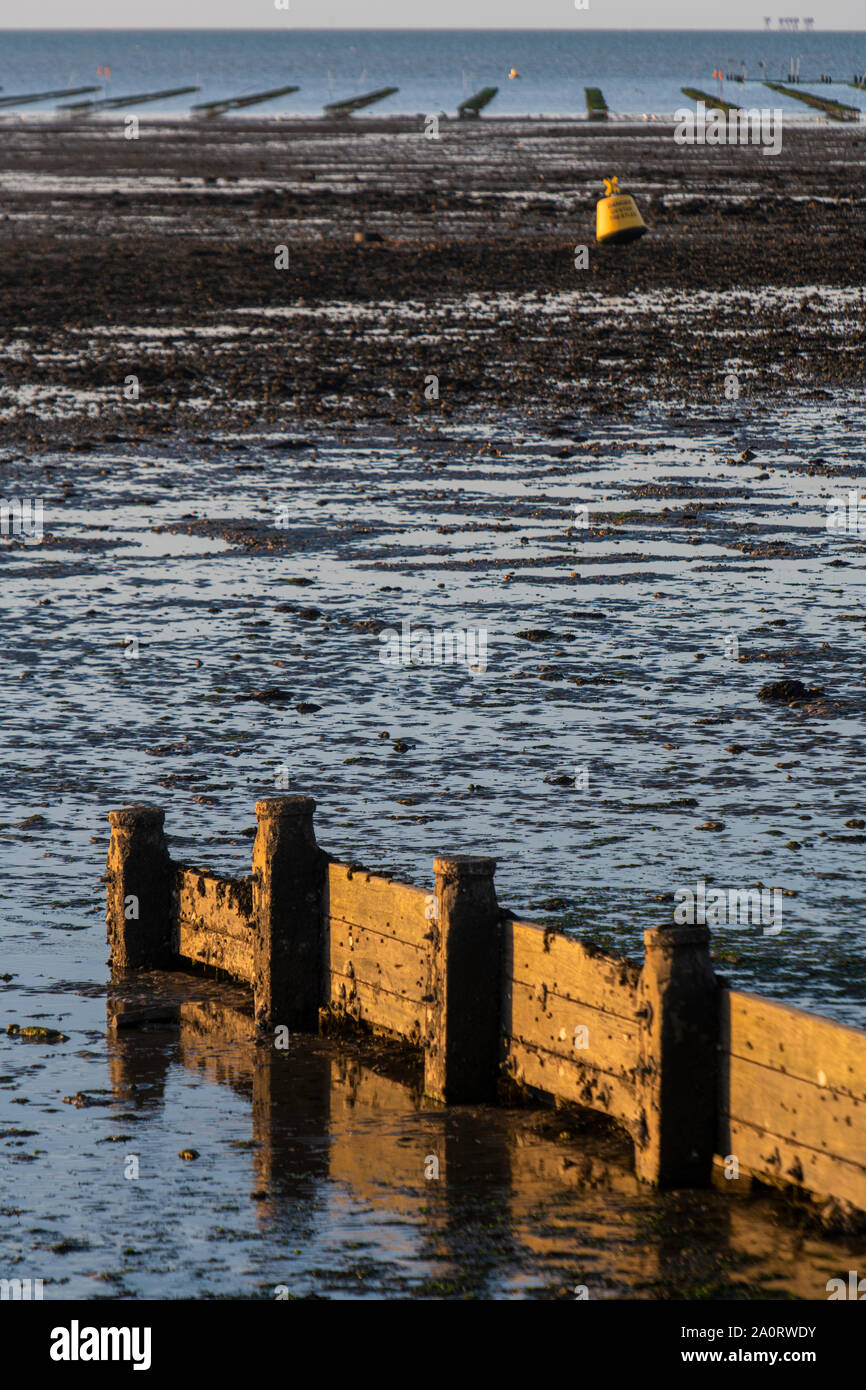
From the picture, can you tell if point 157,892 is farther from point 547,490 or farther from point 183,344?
point 183,344

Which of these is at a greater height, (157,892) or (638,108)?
(638,108)

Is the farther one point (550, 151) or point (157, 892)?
point (550, 151)

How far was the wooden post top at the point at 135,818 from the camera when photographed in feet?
32.3

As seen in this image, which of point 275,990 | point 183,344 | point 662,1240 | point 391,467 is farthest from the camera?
point 183,344

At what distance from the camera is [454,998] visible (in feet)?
27.4

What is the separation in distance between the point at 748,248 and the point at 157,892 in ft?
117

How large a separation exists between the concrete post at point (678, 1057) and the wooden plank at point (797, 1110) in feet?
0.37

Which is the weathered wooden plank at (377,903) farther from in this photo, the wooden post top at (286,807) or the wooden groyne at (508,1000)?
the wooden post top at (286,807)

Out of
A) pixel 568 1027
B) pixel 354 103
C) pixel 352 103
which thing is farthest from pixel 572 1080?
pixel 354 103

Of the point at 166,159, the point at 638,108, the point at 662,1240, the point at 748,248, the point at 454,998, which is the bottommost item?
the point at 662,1240

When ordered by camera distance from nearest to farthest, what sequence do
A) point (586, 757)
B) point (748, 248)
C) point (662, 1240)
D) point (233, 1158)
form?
point (662, 1240)
point (233, 1158)
point (586, 757)
point (748, 248)

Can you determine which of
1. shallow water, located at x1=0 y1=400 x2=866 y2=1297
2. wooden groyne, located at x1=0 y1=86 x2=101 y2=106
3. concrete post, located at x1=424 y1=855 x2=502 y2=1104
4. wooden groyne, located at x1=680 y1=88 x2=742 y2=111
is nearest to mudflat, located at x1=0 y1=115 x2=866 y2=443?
shallow water, located at x1=0 y1=400 x2=866 y2=1297

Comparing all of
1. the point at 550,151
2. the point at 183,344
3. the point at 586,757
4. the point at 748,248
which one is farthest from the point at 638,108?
the point at 586,757

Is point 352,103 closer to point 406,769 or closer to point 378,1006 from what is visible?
point 406,769
